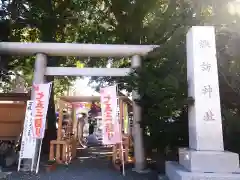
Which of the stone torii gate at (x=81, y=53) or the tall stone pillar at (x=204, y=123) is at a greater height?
the stone torii gate at (x=81, y=53)

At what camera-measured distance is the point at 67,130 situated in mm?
9883

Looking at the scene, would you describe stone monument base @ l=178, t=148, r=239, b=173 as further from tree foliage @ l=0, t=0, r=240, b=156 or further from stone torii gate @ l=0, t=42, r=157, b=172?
stone torii gate @ l=0, t=42, r=157, b=172

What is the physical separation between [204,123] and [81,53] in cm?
413

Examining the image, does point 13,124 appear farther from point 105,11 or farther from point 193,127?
point 193,127

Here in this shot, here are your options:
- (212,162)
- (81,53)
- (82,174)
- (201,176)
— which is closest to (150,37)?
(81,53)

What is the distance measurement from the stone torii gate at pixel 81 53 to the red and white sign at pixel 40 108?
1.60 ft

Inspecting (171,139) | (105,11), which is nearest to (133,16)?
(105,11)

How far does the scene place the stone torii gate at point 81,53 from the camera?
7754 millimetres

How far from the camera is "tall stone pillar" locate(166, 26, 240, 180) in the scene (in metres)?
4.96

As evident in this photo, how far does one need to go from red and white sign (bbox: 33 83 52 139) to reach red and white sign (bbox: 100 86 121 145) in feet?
4.73

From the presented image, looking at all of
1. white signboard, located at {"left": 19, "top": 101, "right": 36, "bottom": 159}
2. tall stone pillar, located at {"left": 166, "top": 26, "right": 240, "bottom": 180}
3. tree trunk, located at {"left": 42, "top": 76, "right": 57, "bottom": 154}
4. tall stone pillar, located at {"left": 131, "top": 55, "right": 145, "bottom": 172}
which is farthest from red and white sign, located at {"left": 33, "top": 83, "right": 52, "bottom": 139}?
tree trunk, located at {"left": 42, "top": 76, "right": 57, "bottom": 154}

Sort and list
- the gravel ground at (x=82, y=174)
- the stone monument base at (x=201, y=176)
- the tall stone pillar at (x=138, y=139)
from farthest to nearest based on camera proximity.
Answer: the tall stone pillar at (x=138, y=139) → the gravel ground at (x=82, y=174) → the stone monument base at (x=201, y=176)

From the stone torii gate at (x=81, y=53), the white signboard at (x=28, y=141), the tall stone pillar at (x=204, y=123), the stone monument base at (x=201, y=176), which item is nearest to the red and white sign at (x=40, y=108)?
the white signboard at (x=28, y=141)

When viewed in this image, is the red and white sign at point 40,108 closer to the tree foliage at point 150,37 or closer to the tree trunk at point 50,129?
the tree foliage at point 150,37
